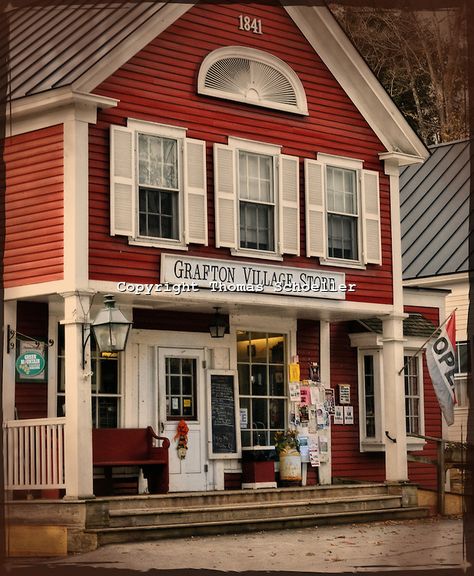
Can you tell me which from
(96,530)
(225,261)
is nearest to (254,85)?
(225,261)

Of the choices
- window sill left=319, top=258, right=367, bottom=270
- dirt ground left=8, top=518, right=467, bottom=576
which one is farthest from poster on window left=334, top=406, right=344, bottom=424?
dirt ground left=8, top=518, right=467, bottom=576

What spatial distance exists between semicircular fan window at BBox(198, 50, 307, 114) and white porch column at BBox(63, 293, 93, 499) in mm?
4461

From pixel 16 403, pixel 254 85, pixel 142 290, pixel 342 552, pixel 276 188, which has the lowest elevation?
pixel 342 552

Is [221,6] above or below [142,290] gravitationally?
above

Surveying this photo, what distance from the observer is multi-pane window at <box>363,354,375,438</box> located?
23656 millimetres

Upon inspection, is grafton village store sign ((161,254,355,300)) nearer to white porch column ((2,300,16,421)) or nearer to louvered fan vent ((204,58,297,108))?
white porch column ((2,300,16,421))

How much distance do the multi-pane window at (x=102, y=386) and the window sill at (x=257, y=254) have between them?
2.55 m

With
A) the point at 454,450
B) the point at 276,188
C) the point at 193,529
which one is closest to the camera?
the point at 193,529

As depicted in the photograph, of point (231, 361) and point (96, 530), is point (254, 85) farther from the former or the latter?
point (96, 530)

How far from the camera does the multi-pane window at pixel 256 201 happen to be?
2042 centimetres

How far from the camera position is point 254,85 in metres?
20.9

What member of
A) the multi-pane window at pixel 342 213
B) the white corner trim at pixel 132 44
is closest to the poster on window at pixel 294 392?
the multi-pane window at pixel 342 213

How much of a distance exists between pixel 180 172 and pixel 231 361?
154 inches

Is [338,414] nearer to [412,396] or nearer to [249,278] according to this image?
[412,396]
